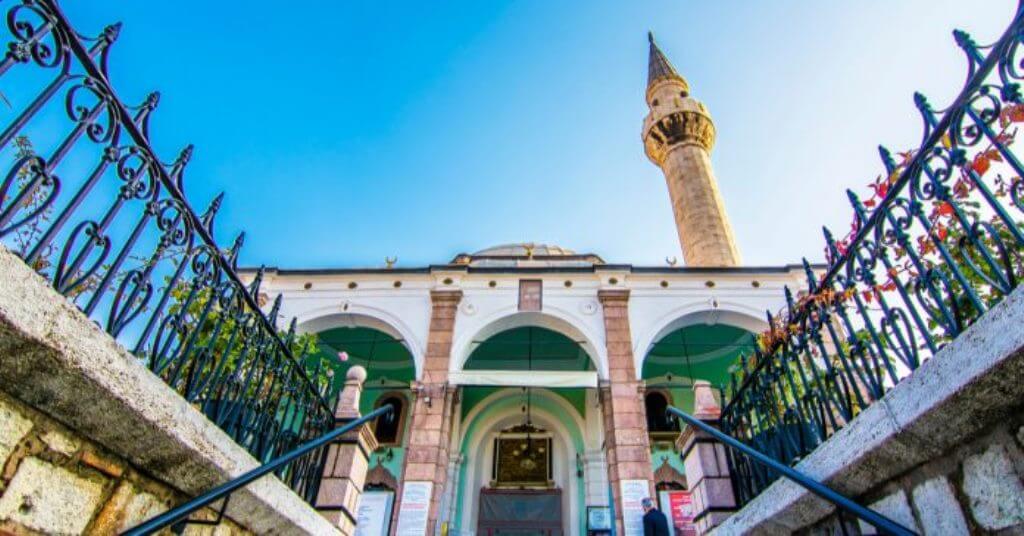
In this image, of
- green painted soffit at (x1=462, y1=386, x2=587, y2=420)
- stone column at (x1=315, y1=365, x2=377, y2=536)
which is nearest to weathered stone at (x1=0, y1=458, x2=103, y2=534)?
stone column at (x1=315, y1=365, x2=377, y2=536)

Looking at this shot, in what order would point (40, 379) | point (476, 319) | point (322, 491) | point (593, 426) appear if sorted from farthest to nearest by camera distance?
point (593, 426) → point (476, 319) → point (322, 491) → point (40, 379)

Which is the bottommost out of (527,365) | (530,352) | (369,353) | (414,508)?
(414,508)

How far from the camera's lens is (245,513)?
309 centimetres

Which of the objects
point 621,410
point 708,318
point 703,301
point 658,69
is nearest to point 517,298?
point 621,410

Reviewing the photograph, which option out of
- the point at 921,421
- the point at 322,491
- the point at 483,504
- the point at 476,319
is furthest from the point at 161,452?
the point at 483,504

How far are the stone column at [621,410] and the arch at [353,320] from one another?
4.77 metres

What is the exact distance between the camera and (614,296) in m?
13.0

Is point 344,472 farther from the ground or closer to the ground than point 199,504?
farther from the ground

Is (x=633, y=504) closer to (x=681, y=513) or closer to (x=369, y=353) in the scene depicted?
(x=681, y=513)

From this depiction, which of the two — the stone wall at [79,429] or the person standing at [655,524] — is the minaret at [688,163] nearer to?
the person standing at [655,524]

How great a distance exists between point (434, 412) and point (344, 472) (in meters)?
6.94

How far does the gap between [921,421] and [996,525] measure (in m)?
0.39

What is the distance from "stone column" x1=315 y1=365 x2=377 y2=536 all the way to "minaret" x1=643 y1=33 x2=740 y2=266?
15902 mm

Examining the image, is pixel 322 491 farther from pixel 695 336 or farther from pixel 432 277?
pixel 695 336
